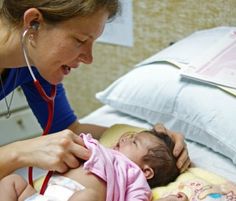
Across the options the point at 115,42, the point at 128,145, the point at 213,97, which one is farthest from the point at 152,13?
the point at 128,145

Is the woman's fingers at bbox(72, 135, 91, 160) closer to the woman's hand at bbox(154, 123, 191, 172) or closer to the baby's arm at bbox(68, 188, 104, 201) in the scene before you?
the baby's arm at bbox(68, 188, 104, 201)

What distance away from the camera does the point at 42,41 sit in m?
1.15

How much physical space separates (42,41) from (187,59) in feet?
1.85

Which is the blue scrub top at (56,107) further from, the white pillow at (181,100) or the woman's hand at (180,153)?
the woman's hand at (180,153)

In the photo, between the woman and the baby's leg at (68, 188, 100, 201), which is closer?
the baby's leg at (68, 188, 100, 201)

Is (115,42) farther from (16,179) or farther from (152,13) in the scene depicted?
(16,179)

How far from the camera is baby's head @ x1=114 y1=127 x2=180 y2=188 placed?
1.19 m

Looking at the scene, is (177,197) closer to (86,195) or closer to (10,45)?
(86,195)

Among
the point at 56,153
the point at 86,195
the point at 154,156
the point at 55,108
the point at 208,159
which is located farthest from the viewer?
the point at 55,108

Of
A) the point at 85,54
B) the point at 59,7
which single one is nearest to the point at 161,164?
the point at 85,54

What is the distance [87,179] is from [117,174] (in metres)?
0.09

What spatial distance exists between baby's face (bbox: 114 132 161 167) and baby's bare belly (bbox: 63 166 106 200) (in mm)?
140

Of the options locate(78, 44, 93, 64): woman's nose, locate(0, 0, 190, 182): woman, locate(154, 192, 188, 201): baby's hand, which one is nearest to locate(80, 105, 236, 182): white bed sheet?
locate(0, 0, 190, 182): woman

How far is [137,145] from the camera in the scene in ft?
4.04
